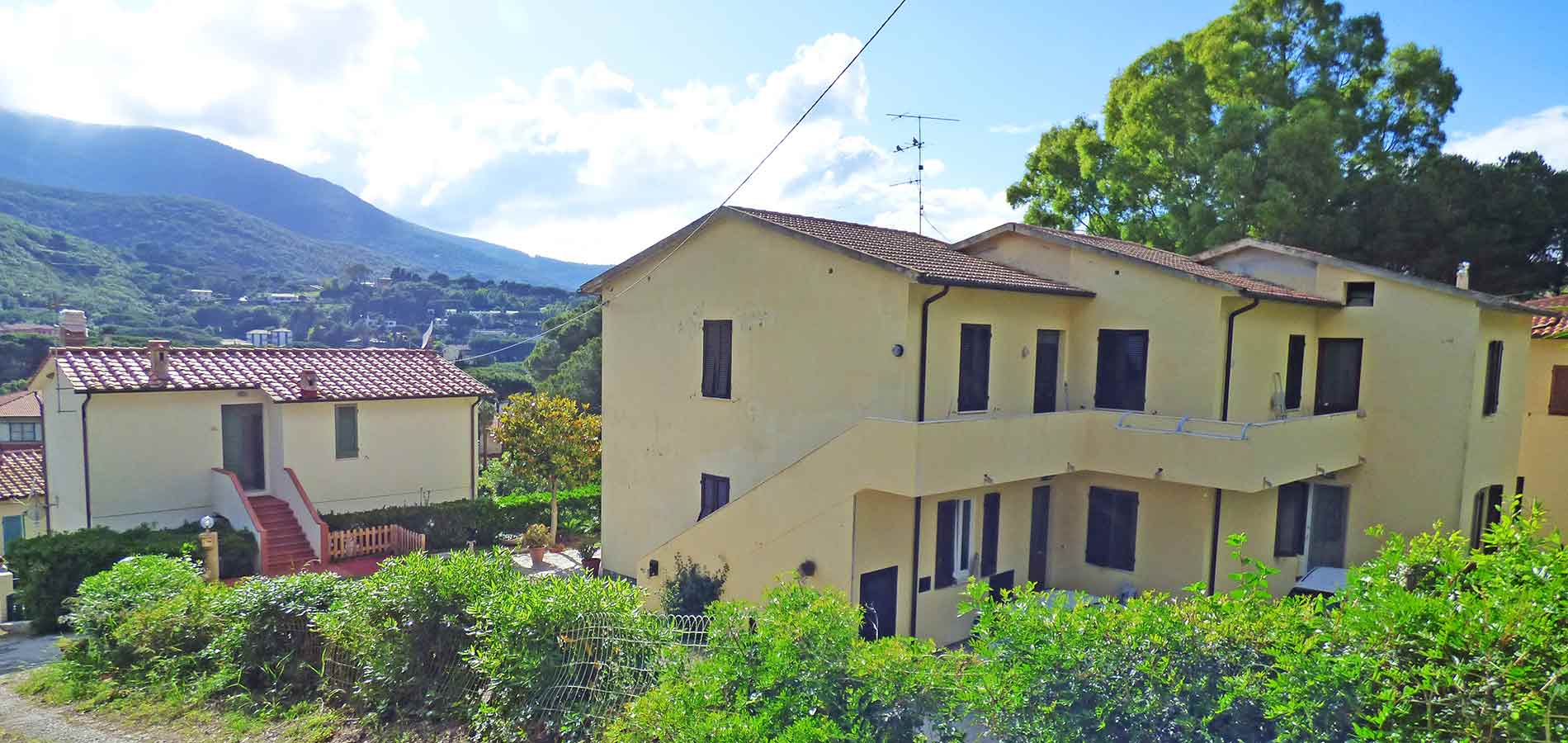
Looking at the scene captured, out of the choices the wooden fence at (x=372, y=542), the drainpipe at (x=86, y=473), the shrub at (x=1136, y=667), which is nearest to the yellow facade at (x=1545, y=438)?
the shrub at (x=1136, y=667)

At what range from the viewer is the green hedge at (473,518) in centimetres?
2136

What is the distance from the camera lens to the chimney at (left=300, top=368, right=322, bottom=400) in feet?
68.8

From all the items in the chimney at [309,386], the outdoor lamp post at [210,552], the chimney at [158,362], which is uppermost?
the chimney at [158,362]

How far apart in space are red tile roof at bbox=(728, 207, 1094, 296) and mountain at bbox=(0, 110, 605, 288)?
146156mm

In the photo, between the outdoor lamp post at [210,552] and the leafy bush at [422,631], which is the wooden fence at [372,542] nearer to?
the outdoor lamp post at [210,552]

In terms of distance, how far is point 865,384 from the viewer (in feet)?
45.4

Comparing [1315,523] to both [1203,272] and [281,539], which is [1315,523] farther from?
[281,539]

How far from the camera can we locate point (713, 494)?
52.9 feet

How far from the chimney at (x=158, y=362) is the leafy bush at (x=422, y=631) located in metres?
15.7

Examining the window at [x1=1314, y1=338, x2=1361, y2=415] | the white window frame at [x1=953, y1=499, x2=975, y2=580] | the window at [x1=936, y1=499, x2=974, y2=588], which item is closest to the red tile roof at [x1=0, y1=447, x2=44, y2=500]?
the window at [x1=936, y1=499, x2=974, y2=588]

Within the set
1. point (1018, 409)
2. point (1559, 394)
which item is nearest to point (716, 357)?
point (1018, 409)

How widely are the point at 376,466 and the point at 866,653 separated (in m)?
20.2

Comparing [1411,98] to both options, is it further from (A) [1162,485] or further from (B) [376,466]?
(B) [376,466]

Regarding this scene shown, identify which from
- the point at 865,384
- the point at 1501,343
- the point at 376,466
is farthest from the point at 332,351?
the point at 1501,343
